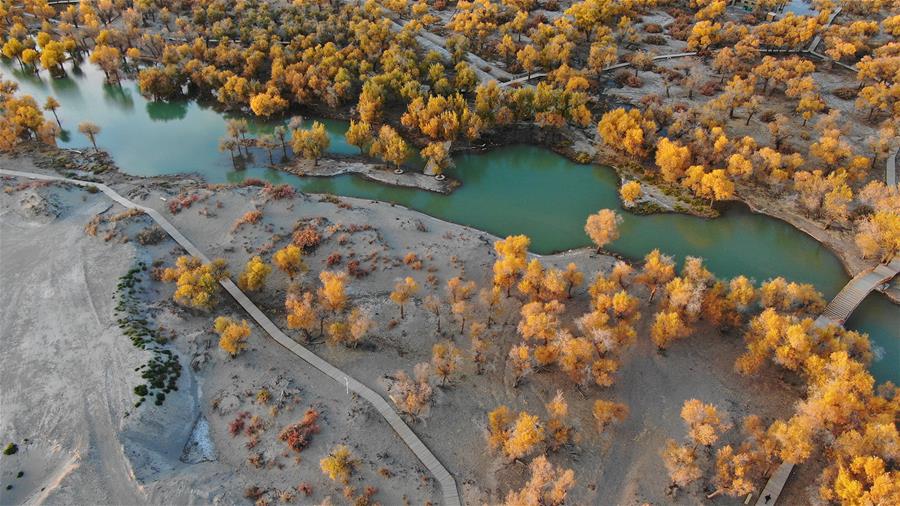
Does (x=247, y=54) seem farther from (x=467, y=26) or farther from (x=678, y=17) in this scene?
(x=678, y=17)

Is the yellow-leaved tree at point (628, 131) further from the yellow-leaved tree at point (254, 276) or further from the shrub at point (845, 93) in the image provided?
the yellow-leaved tree at point (254, 276)

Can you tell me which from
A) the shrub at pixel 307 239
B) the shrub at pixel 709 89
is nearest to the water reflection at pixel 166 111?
the shrub at pixel 307 239

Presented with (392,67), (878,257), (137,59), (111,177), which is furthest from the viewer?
(137,59)

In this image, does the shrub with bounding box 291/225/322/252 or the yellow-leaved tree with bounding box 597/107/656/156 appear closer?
the shrub with bounding box 291/225/322/252

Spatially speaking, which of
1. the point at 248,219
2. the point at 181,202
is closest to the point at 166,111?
the point at 181,202

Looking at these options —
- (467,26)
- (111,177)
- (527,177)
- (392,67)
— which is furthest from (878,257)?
(111,177)

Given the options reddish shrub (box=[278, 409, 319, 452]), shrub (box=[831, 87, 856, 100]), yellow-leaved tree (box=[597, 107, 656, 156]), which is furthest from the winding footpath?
shrub (box=[831, 87, 856, 100])

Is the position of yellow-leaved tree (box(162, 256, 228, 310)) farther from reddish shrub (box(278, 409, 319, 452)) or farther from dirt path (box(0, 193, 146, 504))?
reddish shrub (box(278, 409, 319, 452))
